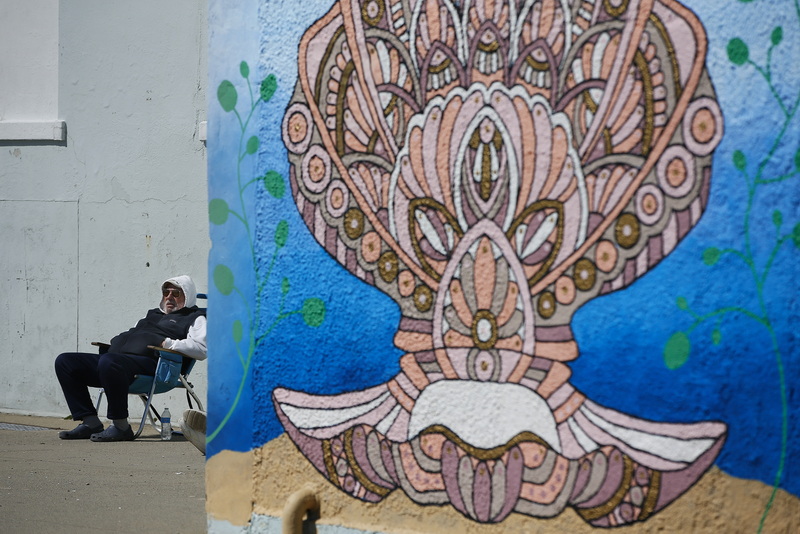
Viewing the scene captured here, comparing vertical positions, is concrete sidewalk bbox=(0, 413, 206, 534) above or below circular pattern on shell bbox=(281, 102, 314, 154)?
below

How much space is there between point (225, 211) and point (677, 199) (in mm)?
2034

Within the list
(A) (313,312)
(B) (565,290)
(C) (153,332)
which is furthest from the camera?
(C) (153,332)

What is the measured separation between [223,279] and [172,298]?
4.32 meters

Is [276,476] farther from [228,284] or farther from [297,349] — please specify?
[228,284]

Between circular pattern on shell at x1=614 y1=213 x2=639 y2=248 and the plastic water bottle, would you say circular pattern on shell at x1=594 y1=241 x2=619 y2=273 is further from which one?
the plastic water bottle

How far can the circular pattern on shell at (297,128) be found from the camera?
4434mm

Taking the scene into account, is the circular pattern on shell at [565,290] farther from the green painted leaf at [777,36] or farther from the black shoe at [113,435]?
the black shoe at [113,435]

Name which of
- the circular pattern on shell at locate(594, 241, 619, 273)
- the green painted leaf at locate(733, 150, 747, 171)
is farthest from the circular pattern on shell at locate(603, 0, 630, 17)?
the circular pattern on shell at locate(594, 241, 619, 273)

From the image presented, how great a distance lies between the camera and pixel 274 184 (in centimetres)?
452

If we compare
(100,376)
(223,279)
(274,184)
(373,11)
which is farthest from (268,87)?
(100,376)

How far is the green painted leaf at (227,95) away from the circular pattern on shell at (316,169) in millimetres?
476

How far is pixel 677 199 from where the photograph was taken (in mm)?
3586

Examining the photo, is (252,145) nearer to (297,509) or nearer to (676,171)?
(297,509)

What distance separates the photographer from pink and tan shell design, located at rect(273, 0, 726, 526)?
11.9ft
